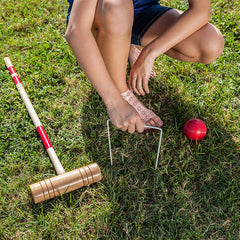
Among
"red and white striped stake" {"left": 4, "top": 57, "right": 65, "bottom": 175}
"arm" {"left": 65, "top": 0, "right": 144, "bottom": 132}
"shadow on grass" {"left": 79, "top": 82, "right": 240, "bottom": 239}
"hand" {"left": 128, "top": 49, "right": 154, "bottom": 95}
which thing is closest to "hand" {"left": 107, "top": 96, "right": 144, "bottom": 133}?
"arm" {"left": 65, "top": 0, "right": 144, "bottom": 132}

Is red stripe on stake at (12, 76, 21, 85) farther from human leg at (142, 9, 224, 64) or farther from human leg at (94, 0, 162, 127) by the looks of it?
human leg at (142, 9, 224, 64)

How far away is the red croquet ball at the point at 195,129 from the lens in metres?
2.02

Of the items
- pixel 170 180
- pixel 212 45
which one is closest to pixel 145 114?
pixel 170 180

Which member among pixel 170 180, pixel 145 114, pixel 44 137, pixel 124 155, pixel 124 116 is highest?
pixel 124 116

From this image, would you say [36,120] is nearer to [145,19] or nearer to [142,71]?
[142,71]

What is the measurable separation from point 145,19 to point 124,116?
90 centimetres

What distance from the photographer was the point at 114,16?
1691 mm

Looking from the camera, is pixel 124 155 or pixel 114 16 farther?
pixel 124 155

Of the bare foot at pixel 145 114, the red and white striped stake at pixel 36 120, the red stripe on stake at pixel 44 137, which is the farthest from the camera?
the bare foot at pixel 145 114

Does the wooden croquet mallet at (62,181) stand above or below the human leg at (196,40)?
below

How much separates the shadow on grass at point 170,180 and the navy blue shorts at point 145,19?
1.93 ft

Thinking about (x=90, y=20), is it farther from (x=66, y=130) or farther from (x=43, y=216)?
(x=43, y=216)

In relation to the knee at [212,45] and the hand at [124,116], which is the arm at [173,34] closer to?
the knee at [212,45]

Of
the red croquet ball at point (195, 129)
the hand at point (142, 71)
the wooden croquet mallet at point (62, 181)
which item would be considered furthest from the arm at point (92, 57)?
the red croquet ball at point (195, 129)
